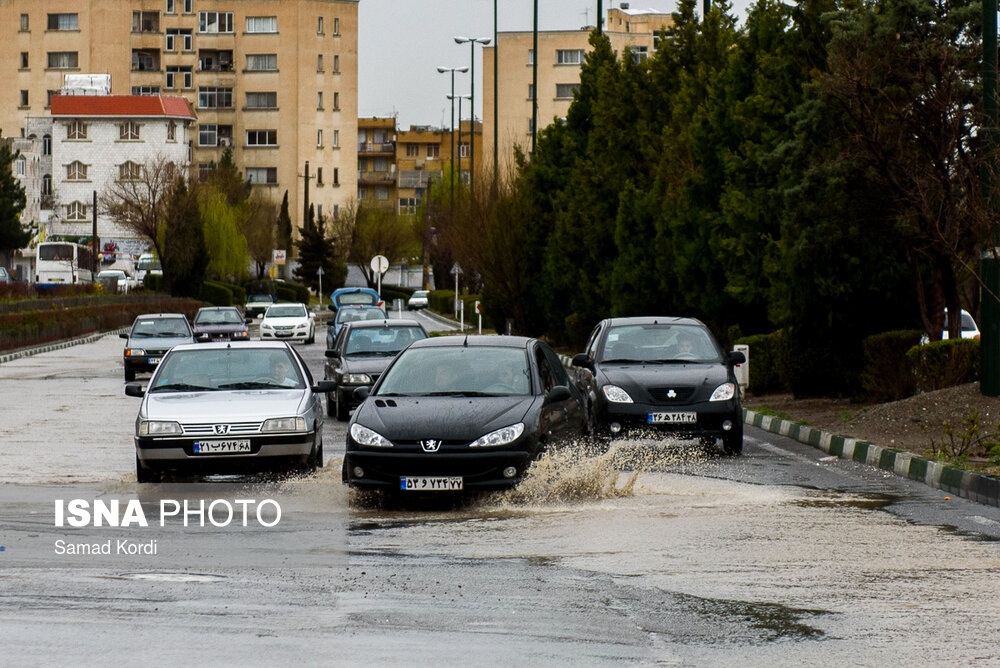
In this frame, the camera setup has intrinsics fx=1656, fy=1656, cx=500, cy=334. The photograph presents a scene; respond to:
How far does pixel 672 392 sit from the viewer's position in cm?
1847

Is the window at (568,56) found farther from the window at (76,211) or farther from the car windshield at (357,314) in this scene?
the car windshield at (357,314)

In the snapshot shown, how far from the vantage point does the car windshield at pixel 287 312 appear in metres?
58.9

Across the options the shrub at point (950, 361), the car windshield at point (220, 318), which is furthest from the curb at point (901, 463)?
the car windshield at point (220, 318)

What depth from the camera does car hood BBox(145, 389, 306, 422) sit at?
14.8 m

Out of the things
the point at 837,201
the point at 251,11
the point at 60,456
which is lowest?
the point at 60,456

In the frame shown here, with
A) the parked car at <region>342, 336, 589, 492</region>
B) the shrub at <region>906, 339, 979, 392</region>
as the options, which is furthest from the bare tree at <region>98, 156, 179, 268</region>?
the parked car at <region>342, 336, 589, 492</region>

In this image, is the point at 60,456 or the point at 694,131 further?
the point at 694,131

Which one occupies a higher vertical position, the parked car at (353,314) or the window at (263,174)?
the window at (263,174)

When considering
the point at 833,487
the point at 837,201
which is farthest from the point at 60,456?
the point at 837,201

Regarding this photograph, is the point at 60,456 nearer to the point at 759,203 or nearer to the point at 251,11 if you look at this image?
the point at 759,203

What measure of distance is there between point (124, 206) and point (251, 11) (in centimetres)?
3873

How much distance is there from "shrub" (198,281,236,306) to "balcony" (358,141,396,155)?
252ft

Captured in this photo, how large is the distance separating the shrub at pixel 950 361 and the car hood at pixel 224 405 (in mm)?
8688

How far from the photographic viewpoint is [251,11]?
13000 centimetres
